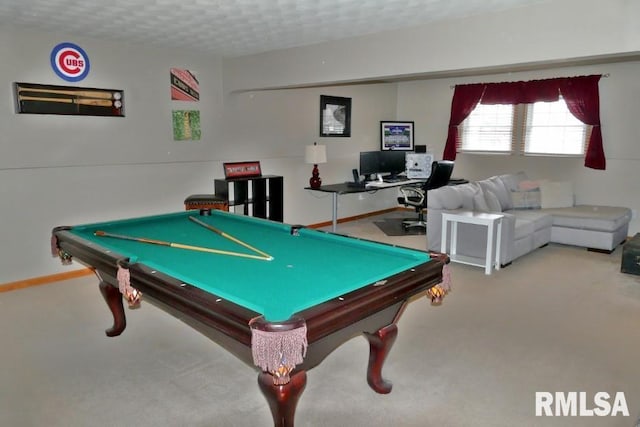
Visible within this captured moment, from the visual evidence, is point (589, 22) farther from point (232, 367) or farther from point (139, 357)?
point (139, 357)

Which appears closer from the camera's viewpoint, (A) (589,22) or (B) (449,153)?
(A) (589,22)

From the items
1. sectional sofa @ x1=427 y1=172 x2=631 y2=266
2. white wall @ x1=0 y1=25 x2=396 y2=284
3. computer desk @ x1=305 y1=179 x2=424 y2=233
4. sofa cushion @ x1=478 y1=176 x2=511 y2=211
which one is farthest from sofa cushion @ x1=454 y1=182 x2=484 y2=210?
white wall @ x1=0 y1=25 x2=396 y2=284

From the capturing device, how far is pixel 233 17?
3748 mm

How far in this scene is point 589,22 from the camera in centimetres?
329

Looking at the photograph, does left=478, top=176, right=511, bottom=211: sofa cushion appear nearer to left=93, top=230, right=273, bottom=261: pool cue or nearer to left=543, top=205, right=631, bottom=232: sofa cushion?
left=543, top=205, right=631, bottom=232: sofa cushion

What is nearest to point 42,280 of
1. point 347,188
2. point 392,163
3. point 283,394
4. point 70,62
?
point 70,62

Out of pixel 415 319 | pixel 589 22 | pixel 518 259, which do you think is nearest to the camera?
pixel 589 22

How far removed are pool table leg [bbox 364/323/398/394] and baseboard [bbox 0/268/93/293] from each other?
3520 mm

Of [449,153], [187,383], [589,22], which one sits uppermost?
[589,22]

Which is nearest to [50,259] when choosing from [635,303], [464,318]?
[464,318]

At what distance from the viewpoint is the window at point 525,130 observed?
22.4 feet

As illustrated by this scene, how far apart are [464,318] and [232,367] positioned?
1894 millimetres

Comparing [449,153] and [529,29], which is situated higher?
[529,29]

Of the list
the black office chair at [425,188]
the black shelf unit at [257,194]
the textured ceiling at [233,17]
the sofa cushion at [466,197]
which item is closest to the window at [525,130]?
the black office chair at [425,188]
